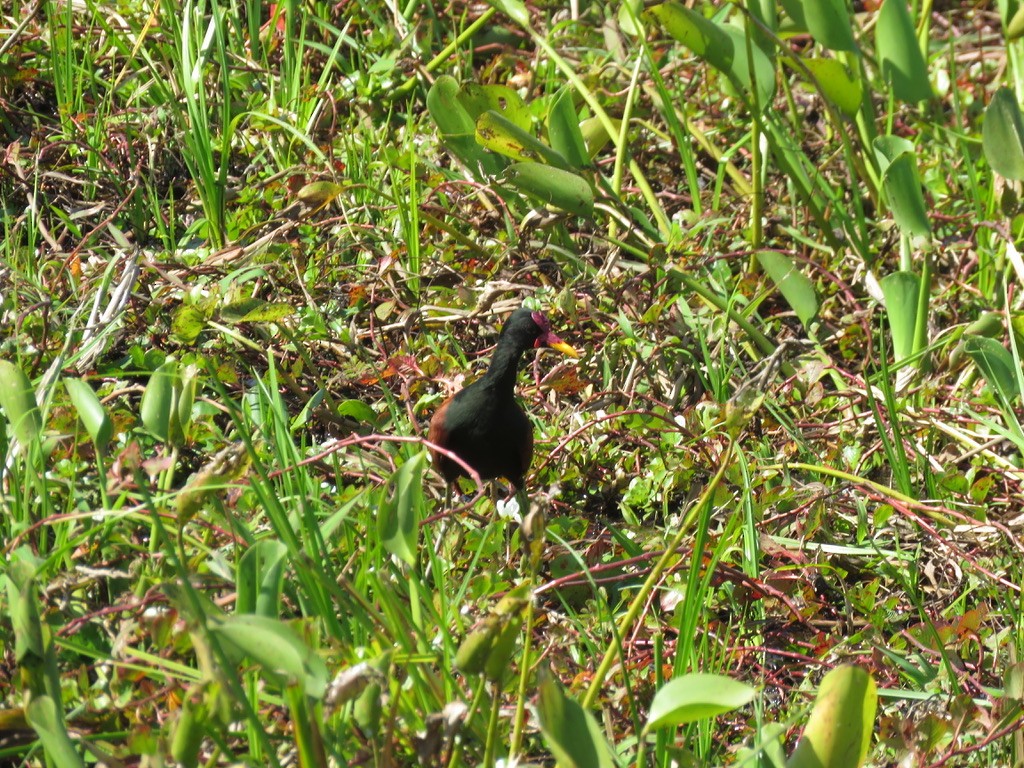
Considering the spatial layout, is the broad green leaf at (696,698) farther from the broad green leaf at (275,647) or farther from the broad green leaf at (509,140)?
the broad green leaf at (509,140)

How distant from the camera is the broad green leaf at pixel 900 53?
140 inches

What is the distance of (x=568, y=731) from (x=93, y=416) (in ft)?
2.88

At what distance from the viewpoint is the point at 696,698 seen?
1600mm

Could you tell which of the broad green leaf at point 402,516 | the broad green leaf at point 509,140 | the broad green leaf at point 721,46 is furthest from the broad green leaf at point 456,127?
the broad green leaf at point 402,516

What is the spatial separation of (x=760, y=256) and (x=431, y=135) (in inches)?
51.1

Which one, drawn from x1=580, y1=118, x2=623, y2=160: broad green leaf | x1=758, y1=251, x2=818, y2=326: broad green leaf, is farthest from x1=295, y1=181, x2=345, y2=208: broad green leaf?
x1=758, y1=251, x2=818, y2=326: broad green leaf

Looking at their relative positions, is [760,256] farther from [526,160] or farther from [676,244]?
[526,160]

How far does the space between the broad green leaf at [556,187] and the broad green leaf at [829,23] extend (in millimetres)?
829

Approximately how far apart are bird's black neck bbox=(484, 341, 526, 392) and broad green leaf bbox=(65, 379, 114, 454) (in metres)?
1.25

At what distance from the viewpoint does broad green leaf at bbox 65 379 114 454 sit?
6.28ft

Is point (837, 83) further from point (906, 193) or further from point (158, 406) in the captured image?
point (158, 406)

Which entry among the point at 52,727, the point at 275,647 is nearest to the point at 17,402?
the point at 52,727

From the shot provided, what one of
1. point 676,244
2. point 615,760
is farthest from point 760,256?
point 615,760

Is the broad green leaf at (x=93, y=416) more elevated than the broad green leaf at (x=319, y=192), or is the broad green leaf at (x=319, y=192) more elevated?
the broad green leaf at (x=93, y=416)
